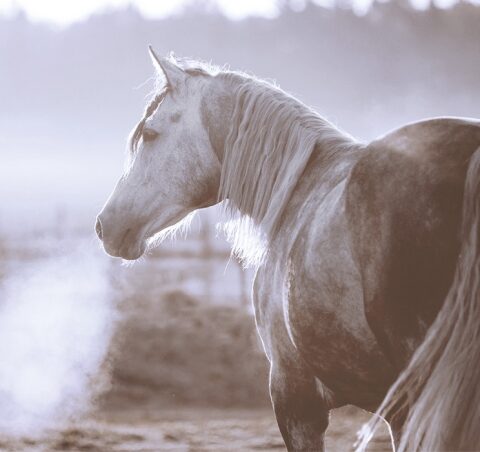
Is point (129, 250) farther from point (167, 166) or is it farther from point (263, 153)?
point (263, 153)

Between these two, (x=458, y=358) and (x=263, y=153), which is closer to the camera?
(x=458, y=358)

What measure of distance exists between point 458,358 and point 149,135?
157 centimetres

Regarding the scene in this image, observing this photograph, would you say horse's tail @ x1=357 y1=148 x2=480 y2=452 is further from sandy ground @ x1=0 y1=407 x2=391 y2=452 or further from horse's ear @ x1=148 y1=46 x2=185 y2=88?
sandy ground @ x1=0 y1=407 x2=391 y2=452

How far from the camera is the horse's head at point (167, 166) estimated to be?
114 inches

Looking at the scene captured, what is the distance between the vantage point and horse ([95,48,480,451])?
189cm

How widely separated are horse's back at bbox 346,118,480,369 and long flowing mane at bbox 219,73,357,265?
50 centimetres

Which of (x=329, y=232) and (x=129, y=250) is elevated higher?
(x=329, y=232)

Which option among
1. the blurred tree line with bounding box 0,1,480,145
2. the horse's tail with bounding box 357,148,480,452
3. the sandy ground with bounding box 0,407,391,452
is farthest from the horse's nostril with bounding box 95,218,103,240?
the blurred tree line with bounding box 0,1,480,145

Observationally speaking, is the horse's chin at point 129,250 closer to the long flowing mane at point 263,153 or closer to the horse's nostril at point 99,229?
the horse's nostril at point 99,229

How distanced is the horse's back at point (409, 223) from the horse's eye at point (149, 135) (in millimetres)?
1084

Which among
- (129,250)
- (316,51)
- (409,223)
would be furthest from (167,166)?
(316,51)

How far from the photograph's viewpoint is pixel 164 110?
2924mm

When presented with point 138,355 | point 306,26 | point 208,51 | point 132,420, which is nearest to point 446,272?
point 132,420

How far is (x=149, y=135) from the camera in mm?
2926
